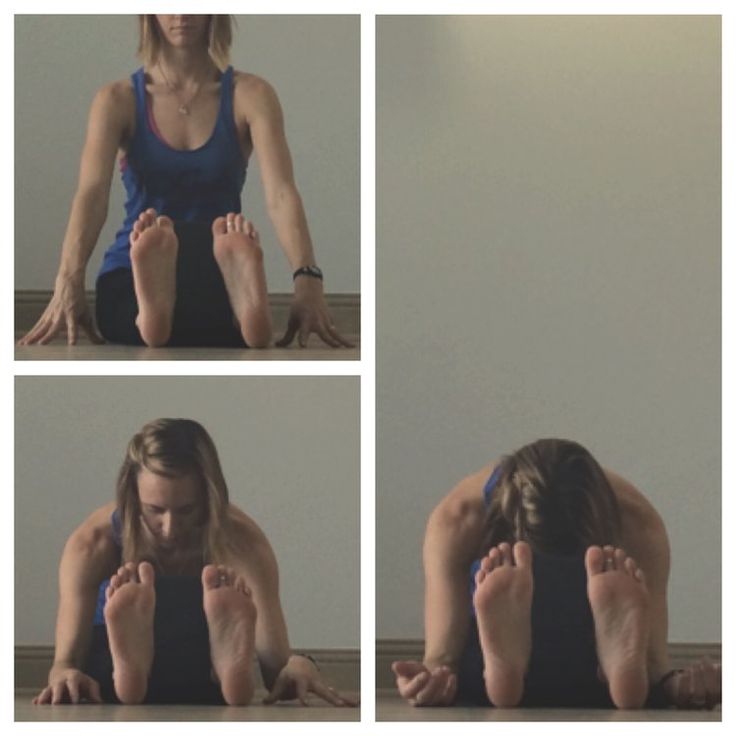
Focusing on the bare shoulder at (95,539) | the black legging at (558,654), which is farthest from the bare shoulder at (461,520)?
the bare shoulder at (95,539)

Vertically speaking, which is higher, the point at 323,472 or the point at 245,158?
the point at 245,158

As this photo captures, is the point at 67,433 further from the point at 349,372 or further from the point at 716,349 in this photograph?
the point at 716,349

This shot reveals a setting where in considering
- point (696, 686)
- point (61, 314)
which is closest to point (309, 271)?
point (61, 314)

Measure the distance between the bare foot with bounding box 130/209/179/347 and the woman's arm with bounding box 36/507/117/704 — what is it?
1.06 feet

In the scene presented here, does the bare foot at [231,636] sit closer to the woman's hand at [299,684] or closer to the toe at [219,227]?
the woman's hand at [299,684]

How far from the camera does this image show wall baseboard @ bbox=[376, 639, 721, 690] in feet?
7.43

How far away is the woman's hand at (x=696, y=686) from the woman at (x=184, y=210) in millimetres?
783

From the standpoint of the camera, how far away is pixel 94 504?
228 cm

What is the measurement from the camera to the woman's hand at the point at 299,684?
2.28 meters

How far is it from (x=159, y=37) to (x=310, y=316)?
0.53m
